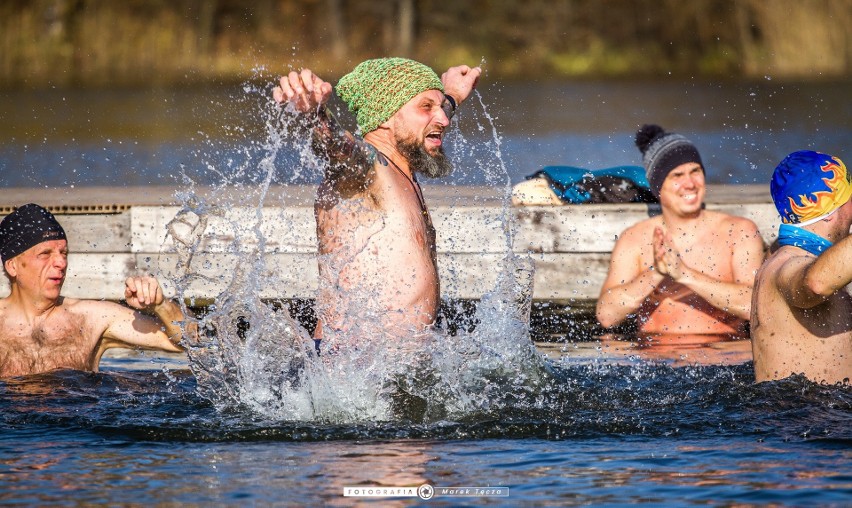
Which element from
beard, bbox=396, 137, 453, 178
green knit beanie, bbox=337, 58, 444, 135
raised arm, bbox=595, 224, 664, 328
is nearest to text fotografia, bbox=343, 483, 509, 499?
beard, bbox=396, 137, 453, 178

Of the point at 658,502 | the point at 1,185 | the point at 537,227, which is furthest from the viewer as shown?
the point at 1,185

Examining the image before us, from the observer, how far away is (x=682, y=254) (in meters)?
7.75

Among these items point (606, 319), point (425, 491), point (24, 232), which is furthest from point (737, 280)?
point (24, 232)

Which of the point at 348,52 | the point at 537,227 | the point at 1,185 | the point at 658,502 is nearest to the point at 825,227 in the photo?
the point at 658,502

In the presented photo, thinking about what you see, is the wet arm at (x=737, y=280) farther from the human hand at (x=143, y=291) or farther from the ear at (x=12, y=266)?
the ear at (x=12, y=266)

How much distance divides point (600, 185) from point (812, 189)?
3465 mm

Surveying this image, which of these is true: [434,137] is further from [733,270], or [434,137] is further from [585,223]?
[585,223]

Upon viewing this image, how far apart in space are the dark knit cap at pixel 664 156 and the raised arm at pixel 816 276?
8.75 ft

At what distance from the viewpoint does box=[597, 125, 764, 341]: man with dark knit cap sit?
7652mm

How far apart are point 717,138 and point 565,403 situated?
37.4 feet

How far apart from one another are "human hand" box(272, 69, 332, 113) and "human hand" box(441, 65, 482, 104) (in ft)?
5.87

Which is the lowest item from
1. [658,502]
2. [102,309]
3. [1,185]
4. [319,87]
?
[658,502]

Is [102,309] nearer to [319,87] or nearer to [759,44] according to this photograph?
[319,87]

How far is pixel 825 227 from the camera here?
5215 mm
